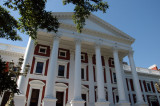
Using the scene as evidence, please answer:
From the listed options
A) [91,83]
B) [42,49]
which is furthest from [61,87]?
[42,49]

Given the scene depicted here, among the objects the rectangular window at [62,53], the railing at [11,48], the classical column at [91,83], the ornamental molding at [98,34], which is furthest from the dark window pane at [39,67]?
the classical column at [91,83]

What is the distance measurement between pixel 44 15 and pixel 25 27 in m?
1.93

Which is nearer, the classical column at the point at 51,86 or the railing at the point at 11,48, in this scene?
the classical column at the point at 51,86

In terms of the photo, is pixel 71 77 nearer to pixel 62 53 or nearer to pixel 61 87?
pixel 61 87

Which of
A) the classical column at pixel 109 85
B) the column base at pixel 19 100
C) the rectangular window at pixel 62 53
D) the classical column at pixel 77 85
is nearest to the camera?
the column base at pixel 19 100

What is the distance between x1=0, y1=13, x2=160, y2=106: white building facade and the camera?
18109mm

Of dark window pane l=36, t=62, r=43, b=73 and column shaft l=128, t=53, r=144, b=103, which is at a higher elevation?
dark window pane l=36, t=62, r=43, b=73

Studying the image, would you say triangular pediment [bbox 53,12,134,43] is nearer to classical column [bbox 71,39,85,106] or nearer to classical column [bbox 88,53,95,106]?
classical column [bbox 71,39,85,106]

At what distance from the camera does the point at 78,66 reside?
1800 centimetres

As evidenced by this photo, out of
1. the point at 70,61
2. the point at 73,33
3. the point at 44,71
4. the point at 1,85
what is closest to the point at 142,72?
the point at 70,61

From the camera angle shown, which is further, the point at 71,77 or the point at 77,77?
the point at 71,77

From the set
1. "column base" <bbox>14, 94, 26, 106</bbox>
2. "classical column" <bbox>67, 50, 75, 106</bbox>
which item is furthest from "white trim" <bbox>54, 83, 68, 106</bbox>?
"column base" <bbox>14, 94, 26, 106</bbox>

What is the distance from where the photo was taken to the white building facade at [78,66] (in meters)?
18.1

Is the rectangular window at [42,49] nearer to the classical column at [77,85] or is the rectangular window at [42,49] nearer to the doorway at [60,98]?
the classical column at [77,85]
